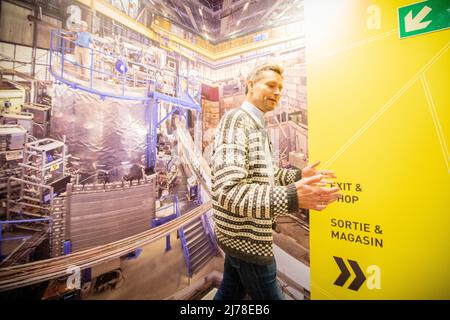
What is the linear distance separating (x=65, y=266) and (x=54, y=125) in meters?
0.97

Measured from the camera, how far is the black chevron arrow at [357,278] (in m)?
1.38

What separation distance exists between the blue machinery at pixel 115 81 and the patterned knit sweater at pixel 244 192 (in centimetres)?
95

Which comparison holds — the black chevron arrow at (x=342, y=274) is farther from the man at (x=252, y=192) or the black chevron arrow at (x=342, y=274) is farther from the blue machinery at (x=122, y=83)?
the blue machinery at (x=122, y=83)

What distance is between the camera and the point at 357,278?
4.56ft

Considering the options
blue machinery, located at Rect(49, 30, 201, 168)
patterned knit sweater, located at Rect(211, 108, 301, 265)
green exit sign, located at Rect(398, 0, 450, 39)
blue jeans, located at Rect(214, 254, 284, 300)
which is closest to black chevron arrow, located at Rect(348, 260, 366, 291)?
blue jeans, located at Rect(214, 254, 284, 300)

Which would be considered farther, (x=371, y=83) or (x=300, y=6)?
(x=300, y=6)

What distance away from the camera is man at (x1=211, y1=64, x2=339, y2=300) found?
81 cm

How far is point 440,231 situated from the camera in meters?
1.17

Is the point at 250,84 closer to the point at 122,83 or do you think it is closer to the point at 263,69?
the point at 263,69

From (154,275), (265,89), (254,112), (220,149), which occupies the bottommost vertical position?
(154,275)

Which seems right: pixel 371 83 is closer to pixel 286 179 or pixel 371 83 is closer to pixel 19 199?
pixel 286 179

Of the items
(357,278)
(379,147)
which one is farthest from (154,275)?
(379,147)

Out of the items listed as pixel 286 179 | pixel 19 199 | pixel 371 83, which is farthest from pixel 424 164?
pixel 19 199

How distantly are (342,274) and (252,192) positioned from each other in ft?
4.34
